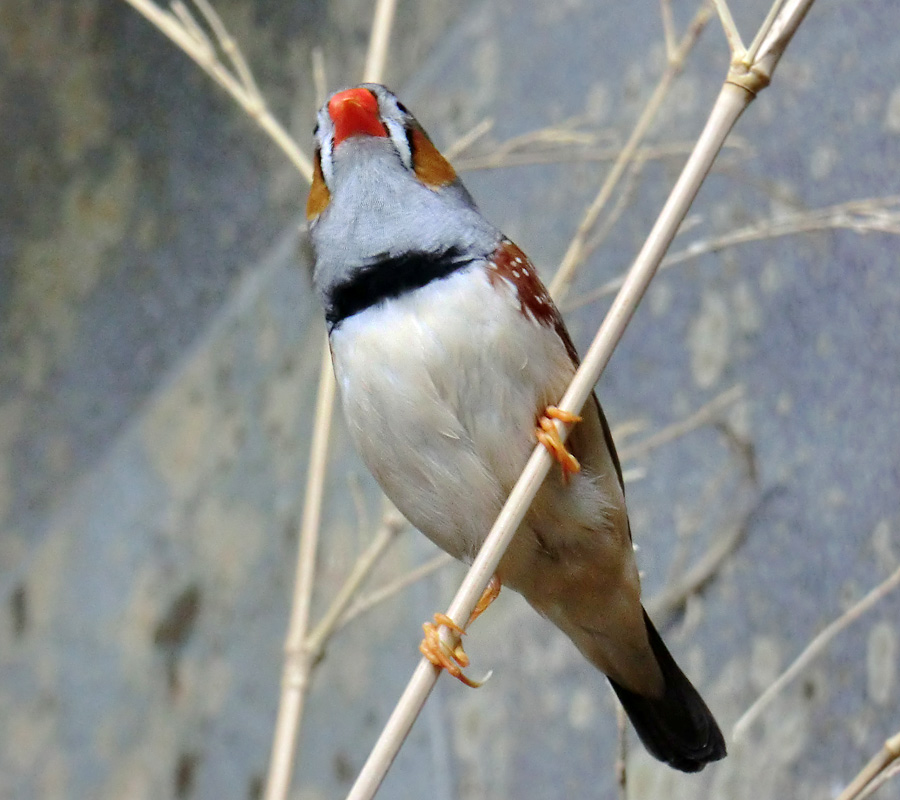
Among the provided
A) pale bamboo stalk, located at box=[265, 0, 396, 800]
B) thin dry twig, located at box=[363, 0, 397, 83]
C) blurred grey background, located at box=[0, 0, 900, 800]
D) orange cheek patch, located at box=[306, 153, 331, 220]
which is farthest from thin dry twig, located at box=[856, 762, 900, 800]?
thin dry twig, located at box=[363, 0, 397, 83]

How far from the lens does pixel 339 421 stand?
2.65 metres

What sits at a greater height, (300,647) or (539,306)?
(539,306)

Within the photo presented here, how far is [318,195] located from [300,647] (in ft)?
1.78

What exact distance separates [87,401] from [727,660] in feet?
6.39

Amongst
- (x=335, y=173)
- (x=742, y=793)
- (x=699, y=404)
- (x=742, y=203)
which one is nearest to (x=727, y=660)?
(x=742, y=793)

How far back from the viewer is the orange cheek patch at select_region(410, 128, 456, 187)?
1218 mm

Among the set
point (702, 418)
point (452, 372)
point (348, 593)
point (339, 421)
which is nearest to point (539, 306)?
point (452, 372)

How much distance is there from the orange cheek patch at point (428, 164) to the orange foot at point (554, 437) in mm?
306

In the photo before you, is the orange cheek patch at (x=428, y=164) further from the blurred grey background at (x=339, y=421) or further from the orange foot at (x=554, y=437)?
the blurred grey background at (x=339, y=421)

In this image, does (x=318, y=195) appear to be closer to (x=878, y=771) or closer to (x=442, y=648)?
(x=442, y=648)

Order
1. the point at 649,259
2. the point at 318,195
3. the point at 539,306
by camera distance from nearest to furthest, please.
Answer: the point at 649,259
the point at 539,306
the point at 318,195

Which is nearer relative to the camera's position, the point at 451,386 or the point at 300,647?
the point at 451,386

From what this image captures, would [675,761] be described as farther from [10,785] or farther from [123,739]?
[10,785]

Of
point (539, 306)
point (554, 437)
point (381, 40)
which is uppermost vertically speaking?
point (381, 40)
